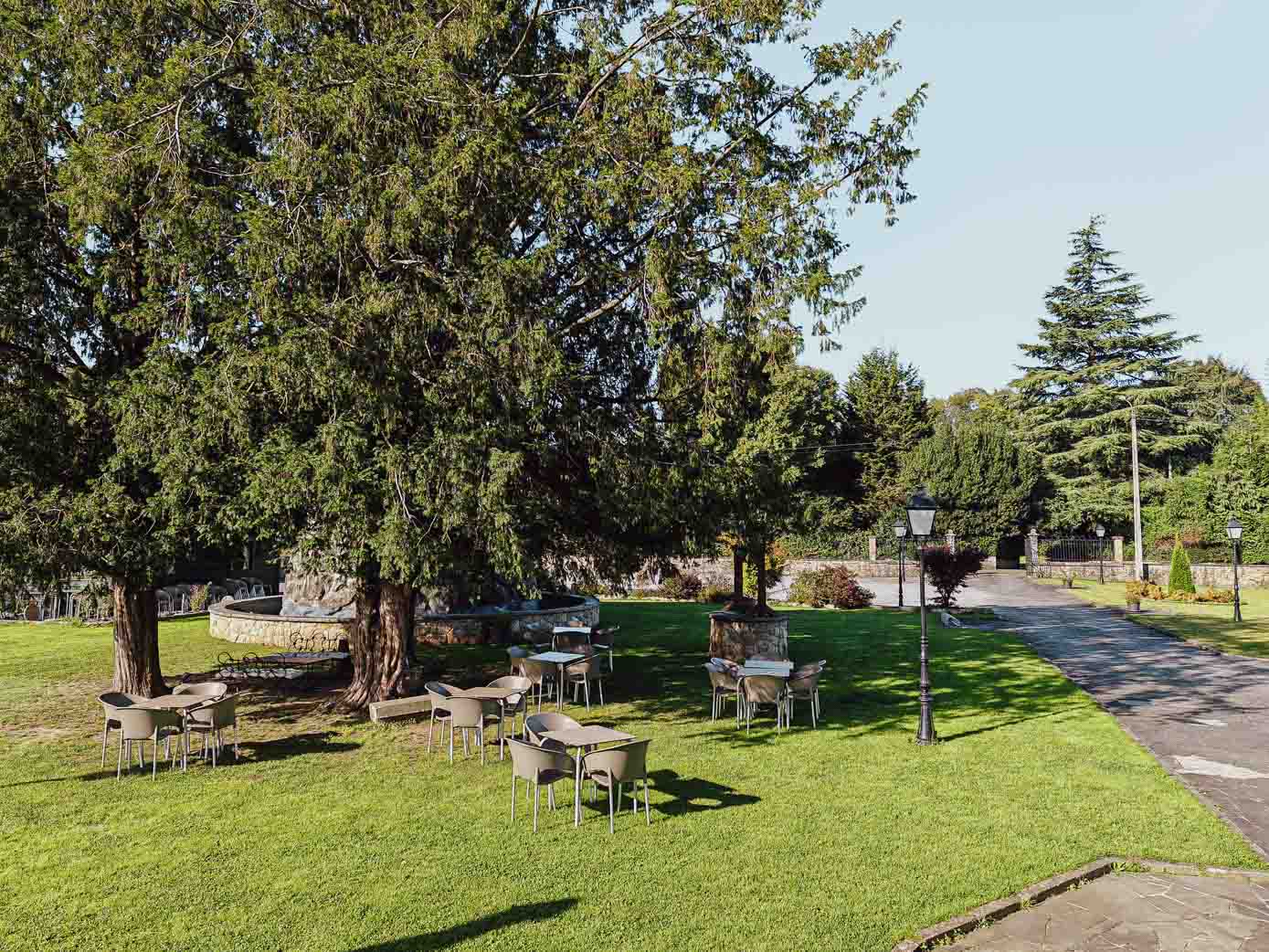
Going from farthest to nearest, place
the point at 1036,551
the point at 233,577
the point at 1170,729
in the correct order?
the point at 1036,551
the point at 233,577
the point at 1170,729

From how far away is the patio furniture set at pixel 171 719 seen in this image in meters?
9.35

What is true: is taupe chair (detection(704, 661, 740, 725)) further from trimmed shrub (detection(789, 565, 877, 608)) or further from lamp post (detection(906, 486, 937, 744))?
trimmed shrub (detection(789, 565, 877, 608))

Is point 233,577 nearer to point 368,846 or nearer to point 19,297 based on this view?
point 19,297

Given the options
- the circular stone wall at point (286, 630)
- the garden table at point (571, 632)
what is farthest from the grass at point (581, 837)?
the circular stone wall at point (286, 630)

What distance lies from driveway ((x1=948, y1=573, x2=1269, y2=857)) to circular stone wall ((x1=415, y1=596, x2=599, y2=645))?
10.8 meters

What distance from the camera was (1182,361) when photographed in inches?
1981

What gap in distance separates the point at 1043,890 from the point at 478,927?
4024 mm

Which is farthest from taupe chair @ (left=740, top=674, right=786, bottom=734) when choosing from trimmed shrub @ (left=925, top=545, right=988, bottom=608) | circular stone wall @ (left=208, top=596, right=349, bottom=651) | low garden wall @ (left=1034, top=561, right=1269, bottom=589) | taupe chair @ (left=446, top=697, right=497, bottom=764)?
low garden wall @ (left=1034, top=561, right=1269, bottom=589)

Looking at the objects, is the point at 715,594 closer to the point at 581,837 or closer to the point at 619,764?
the point at 619,764

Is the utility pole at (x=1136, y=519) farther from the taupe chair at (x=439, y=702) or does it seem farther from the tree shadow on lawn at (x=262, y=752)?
the tree shadow on lawn at (x=262, y=752)

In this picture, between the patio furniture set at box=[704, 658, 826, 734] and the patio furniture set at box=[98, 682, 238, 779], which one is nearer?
the patio furniture set at box=[98, 682, 238, 779]

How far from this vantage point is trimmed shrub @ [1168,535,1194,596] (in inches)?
1257

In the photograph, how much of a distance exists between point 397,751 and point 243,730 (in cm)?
264

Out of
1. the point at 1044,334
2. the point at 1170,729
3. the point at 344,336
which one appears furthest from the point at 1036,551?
the point at 344,336
